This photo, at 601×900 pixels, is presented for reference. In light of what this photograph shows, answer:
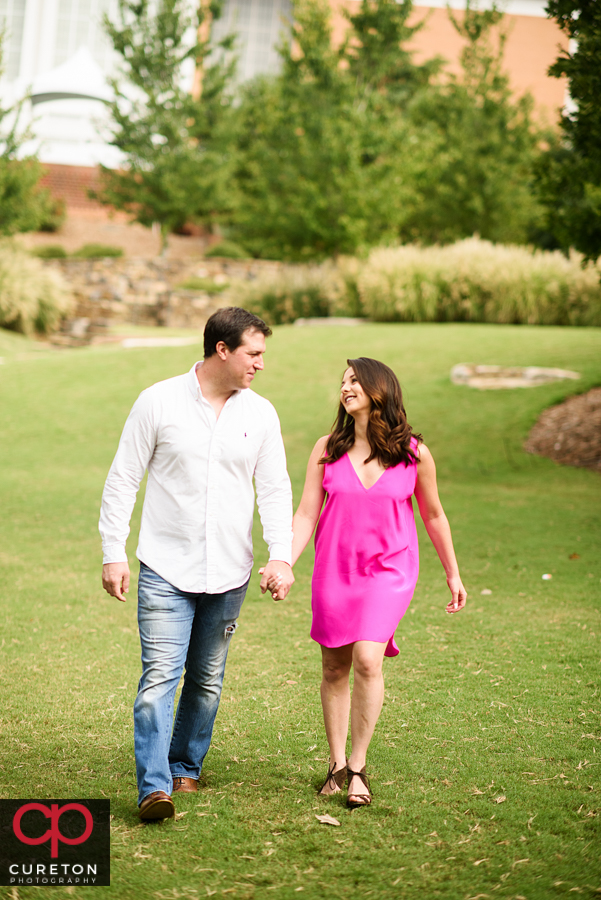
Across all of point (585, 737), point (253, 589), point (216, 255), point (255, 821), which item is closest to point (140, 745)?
point (255, 821)

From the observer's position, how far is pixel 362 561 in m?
3.35

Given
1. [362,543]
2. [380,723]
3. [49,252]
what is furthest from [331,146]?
[362,543]

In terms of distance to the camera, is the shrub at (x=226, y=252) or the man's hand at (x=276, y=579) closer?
the man's hand at (x=276, y=579)

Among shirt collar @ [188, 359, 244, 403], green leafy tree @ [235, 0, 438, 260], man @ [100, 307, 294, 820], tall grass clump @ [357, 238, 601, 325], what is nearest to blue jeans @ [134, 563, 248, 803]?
man @ [100, 307, 294, 820]

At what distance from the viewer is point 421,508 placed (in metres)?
3.59

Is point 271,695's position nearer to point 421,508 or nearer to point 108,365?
point 421,508

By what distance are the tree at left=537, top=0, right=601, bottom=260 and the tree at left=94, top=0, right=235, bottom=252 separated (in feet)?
74.1

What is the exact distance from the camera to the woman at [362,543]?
3.32m

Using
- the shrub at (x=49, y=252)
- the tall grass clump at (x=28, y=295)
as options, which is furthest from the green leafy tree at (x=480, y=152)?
the shrub at (x=49, y=252)

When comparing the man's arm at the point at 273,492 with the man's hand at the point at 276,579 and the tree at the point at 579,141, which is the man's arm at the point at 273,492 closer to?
the man's hand at the point at 276,579

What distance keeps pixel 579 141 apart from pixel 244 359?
7.63m

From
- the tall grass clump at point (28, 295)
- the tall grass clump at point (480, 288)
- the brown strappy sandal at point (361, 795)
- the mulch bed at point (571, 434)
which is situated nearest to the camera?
the brown strappy sandal at point (361, 795)

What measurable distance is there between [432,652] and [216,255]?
2672cm

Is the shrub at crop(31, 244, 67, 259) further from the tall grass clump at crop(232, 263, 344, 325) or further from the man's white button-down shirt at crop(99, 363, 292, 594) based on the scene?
the man's white button-down shirt at crop(99, 363, 292, 594)
